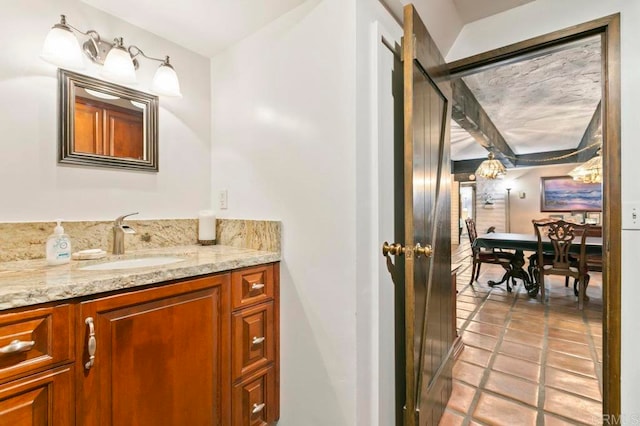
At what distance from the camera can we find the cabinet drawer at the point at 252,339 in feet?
4.25

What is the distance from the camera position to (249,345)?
1.34m

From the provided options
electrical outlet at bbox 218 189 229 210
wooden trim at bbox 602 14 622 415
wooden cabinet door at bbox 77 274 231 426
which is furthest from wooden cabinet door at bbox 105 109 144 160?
wooden trim at bbox 602 14 622 415

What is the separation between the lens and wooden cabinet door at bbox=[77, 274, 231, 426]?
92cm

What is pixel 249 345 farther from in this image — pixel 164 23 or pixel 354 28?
pixel 164 23

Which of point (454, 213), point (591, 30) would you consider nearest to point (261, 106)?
point (591, 30)

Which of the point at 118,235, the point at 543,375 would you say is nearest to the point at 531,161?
the point at 543,375

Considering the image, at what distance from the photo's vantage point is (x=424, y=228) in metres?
1.33

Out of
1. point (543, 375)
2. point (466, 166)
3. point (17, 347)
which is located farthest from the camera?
point (466, 166)

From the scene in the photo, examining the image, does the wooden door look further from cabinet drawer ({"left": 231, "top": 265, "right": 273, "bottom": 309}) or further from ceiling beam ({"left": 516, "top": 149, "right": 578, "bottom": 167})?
ceiling beam ({"left": 516, "top": 149, "right": 578, "bottom": 167})

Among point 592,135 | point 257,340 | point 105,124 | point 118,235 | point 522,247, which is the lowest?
point 257,340

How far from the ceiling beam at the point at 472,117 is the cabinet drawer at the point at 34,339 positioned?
116 inches

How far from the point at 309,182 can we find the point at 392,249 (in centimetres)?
47
